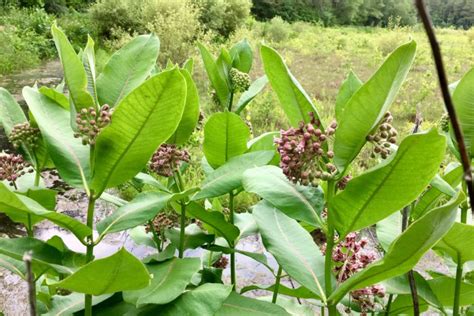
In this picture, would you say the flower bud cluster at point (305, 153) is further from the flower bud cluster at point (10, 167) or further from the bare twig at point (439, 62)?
the flower bud cluster at point (10, 167)

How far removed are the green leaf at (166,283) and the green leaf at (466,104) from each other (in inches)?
18.5

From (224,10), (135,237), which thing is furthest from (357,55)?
(135,237)

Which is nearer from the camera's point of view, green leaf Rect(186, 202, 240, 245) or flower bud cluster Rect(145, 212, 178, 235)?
green leaf Rect(186, 202, 240, 245)

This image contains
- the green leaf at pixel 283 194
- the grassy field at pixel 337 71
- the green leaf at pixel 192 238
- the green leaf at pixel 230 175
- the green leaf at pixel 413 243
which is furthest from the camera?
the grassy field at pixel 337 71

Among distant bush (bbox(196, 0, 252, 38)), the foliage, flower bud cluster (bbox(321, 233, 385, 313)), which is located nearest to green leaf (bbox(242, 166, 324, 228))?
the foliage

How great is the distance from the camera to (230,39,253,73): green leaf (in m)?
1.09

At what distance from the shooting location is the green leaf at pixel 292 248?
2.58 feet

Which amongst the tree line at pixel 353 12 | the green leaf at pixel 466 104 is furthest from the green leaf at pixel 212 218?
the tree line at pixel 353 12

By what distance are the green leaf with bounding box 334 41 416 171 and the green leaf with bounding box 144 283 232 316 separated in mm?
263

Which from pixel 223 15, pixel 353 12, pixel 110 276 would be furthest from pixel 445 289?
pixel 353 12

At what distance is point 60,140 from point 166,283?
0.31 meters

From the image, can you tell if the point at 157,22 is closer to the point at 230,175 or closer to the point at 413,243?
the point at 230,175

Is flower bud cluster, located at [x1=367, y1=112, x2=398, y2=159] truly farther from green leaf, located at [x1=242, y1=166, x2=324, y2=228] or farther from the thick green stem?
the thick green stem

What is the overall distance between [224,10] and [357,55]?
14.1ft
